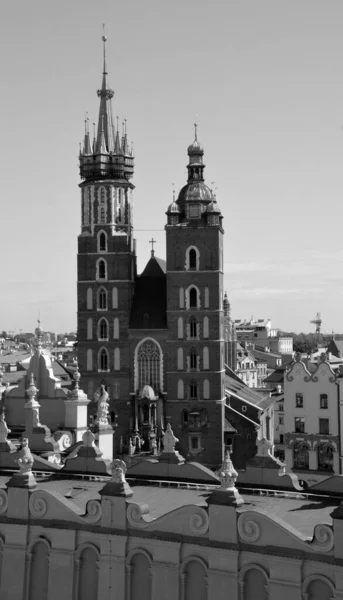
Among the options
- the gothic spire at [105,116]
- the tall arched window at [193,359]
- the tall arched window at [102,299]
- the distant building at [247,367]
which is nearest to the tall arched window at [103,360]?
the tall arched window at [102,299]

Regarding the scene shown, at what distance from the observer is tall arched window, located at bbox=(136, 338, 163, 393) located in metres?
72.6

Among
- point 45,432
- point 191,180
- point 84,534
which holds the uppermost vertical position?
point 191,180

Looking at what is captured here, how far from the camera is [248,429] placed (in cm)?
7194

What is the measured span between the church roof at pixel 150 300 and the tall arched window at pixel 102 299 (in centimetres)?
269

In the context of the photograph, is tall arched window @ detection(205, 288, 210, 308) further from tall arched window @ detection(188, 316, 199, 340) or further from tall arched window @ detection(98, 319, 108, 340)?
tall arched window @ detection(98, 319, 108, 340)

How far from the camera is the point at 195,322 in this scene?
7188 cm

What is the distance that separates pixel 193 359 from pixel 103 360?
28.2 feet

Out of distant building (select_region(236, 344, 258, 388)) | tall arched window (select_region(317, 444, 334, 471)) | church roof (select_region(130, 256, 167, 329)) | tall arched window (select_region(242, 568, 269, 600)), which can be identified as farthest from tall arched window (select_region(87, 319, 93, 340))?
distant building (select_region(236, 344, 258, 388))

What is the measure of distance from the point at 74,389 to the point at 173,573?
23518 millimetres

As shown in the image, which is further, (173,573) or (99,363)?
(99,363)

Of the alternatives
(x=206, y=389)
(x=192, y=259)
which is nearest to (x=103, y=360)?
(x=206, y=389)

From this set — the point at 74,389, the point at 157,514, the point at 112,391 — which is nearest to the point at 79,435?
the point at 74,389

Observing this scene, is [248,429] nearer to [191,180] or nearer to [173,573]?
[191,180]

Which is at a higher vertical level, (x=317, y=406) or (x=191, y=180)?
(x=191, y=180)
